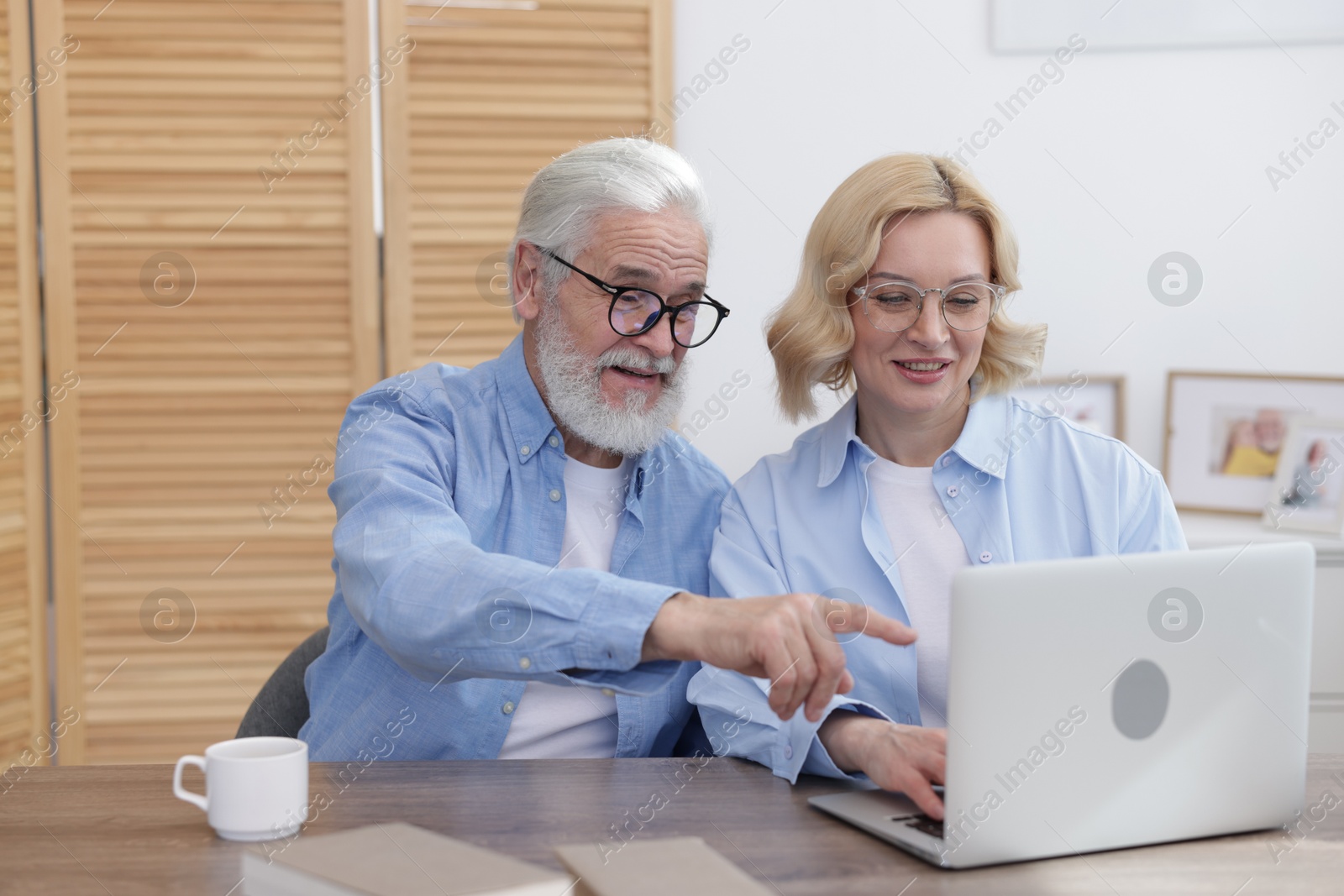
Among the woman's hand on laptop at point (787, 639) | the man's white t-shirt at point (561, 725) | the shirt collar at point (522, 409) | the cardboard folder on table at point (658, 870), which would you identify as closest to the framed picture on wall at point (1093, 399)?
the shirt collar at point (522, 409)

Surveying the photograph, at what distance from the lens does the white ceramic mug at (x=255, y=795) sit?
3.65 feet

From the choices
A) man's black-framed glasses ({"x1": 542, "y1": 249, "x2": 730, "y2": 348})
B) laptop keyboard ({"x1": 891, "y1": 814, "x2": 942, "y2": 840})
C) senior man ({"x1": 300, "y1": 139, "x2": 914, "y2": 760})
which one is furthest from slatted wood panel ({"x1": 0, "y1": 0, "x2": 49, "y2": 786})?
laptop keyboard ({"x1": 891, "y1": 814, "x2": 942, "y2": 840})

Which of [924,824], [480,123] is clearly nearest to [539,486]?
[924,824]

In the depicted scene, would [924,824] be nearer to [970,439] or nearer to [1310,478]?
[970,439]

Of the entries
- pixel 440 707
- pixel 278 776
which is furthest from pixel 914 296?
pixel 278 776

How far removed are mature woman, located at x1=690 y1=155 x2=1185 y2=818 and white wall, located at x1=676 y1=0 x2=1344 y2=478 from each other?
1235 millimetres

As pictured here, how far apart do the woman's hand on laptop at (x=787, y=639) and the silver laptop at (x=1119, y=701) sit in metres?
0.10

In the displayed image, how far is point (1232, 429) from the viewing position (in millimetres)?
2934

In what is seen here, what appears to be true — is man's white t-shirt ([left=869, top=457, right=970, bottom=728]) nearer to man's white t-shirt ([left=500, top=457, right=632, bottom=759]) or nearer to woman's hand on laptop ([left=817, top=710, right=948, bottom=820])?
woman's hand on laptop ([left=817, top=710, right=948, bottom=820])

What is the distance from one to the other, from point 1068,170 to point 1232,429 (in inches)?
30.6

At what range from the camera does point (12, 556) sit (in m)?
2.78

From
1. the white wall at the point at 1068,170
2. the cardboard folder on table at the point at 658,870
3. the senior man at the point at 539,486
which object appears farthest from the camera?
the white wall at the point at 1068,170

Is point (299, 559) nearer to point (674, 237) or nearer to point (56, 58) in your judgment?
point (56, 58)

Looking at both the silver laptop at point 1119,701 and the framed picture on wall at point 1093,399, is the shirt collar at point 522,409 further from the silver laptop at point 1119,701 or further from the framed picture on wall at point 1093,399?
the framed picture on wall at point 1093,399
